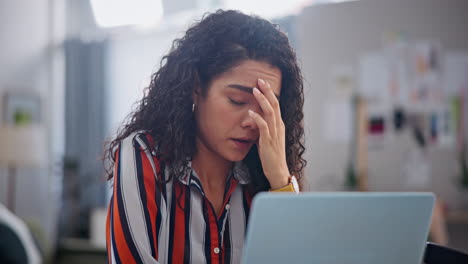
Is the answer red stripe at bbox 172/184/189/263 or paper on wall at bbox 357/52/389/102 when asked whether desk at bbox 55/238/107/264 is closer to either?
red stripe at bbox 172/184/189/263

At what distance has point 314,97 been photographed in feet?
10.9

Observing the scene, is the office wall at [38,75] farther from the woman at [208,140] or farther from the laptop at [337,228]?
the laptop at [337,228]

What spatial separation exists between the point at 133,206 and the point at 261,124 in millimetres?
317

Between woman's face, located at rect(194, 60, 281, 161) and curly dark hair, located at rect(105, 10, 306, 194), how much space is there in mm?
20

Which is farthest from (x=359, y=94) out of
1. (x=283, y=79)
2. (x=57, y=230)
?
(x=57, y=230)

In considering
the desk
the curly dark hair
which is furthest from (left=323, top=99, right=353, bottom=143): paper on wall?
the curly dark hair

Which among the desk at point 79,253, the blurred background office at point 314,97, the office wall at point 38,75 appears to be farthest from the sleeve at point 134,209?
the office wall at point 38,75

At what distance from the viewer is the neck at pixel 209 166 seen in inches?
40.6

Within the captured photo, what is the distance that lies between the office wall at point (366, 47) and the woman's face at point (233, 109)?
1989 mm

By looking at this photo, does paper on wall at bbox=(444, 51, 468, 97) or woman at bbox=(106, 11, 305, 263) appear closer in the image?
woman at bbox=(106, 11, 305, 263)

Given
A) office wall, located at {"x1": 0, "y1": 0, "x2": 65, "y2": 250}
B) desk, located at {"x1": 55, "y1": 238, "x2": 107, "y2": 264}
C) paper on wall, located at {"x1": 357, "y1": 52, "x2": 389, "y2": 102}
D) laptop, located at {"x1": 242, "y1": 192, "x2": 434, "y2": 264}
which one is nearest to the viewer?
laptop, located at {"x1": 242, "y1": 192, "x2": 434, "y2": 264}

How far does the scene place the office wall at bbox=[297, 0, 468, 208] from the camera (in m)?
3.00

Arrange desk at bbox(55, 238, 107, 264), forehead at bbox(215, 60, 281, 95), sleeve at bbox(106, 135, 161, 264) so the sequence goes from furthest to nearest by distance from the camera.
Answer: desk at bbox(55, 238, 107, 264) → forehead at bbox(215, 60, 281, 95) → sleeve at bbox(106, 135, 161, 264)

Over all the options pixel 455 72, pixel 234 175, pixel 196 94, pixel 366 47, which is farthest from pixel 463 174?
pixel 196 94
